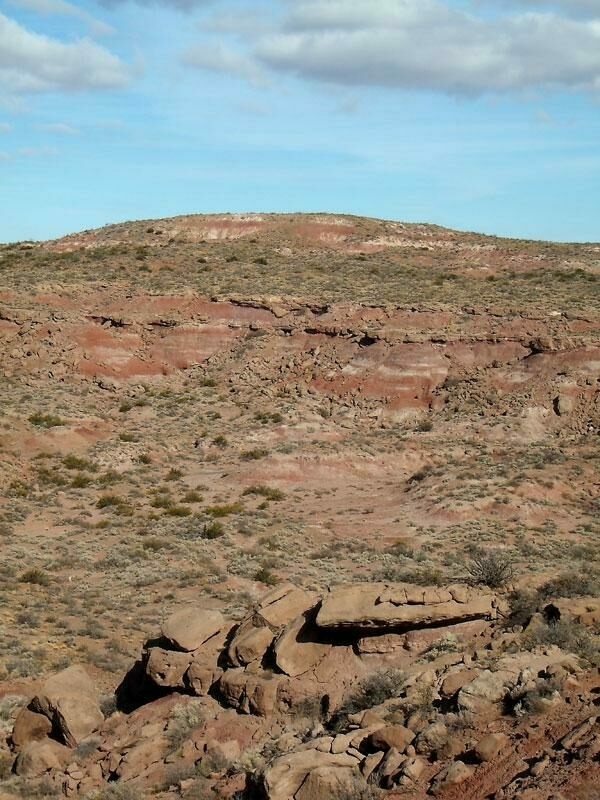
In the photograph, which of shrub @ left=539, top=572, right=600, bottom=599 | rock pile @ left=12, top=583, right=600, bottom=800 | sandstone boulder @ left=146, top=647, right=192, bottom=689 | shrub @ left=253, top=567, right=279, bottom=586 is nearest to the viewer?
rock pile @ left=12, top=583, right=600, bottom=800

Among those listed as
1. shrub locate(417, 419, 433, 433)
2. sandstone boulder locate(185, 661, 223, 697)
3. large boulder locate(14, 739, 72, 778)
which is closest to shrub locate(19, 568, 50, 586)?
large boulder locate(14, 739, 72, 778)

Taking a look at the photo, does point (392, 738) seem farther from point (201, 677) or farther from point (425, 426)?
point (425, 426)

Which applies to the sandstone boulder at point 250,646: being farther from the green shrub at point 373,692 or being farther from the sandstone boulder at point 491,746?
the sandstone boulder at point 491,746

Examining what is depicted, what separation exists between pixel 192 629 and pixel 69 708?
6.92 feet

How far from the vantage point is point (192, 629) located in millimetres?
13250

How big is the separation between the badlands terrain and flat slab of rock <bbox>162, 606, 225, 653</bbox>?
5cm

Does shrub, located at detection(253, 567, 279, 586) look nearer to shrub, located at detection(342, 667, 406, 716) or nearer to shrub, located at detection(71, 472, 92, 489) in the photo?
shrub, located at detection(342, 667, 406, 716)

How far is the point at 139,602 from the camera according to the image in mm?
19109

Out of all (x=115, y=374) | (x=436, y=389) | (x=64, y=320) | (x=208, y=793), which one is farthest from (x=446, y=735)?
(x=64, y=320)

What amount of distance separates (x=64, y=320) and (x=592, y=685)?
34964 mm

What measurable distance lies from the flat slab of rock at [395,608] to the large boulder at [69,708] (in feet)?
12.1

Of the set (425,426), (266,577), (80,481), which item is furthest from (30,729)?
(425,426)

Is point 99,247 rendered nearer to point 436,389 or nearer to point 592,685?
point 436,389

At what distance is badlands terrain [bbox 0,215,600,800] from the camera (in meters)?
9.98
